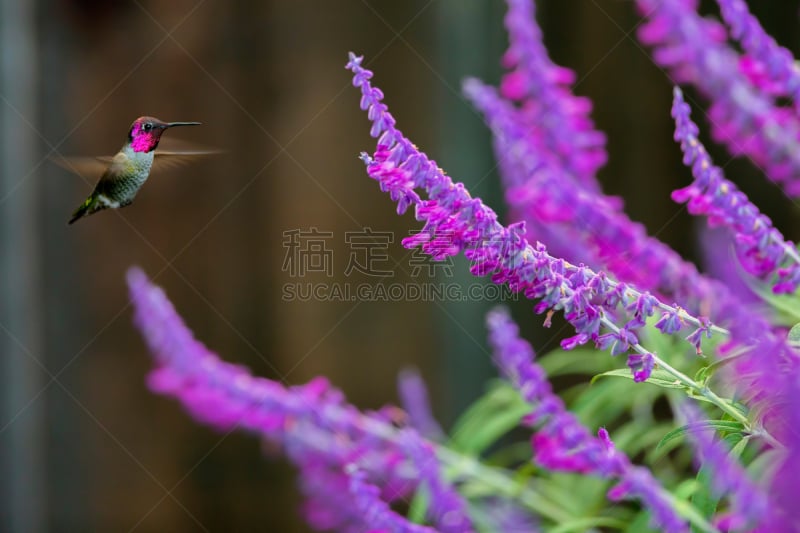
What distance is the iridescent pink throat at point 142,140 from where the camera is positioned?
2.21 ft

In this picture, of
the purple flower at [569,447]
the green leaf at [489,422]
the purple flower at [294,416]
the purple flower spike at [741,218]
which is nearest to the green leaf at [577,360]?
the green leaf at [489,422]

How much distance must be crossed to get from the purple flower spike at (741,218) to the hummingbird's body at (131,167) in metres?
0.41

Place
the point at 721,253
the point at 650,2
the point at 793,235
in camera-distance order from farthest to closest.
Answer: the point at 793,235 → the point at 650,2 → the point at 721,253

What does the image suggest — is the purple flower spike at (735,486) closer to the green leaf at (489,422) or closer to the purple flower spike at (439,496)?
the purple flower spike at (439,496)

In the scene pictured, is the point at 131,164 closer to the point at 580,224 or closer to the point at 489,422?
the point at 580,224

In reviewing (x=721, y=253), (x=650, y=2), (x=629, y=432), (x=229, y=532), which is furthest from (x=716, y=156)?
(x=229, y=532)

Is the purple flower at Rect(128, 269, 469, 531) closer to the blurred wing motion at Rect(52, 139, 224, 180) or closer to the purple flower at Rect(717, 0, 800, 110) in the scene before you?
the blurred wing motion at Rect(52, 139, 224, 180)

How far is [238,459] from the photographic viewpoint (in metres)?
1.55

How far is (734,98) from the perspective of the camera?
53cm

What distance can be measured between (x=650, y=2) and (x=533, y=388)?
323mm

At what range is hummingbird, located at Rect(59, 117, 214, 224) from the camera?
0.66 metres

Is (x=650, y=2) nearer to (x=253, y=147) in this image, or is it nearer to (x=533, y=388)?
(x=533, y=388)

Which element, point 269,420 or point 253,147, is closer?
point 269,420

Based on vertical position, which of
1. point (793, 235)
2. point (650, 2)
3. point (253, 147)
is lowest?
point (253, 147)
